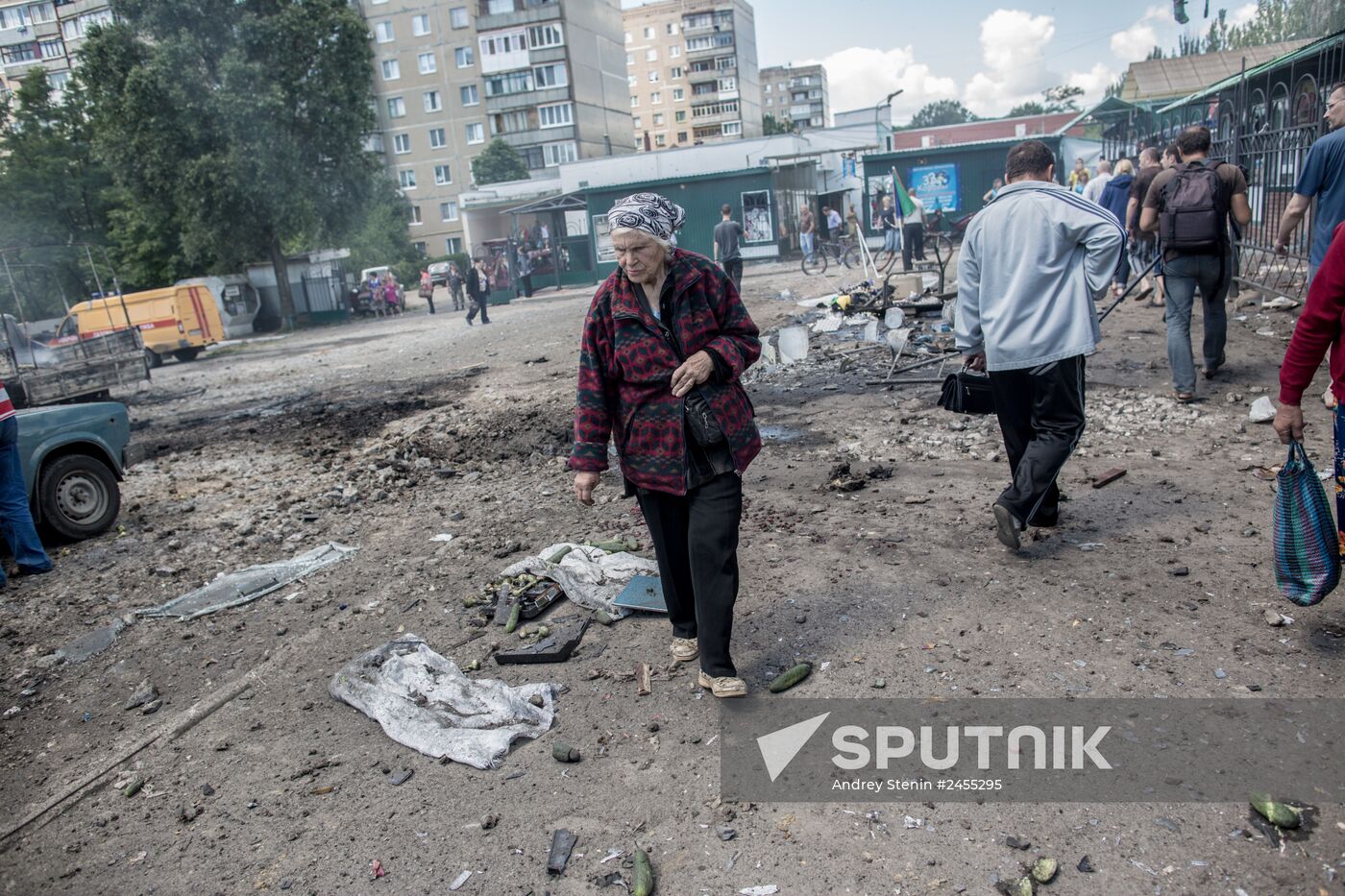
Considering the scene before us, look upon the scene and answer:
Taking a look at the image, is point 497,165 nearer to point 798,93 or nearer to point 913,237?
point 913,237

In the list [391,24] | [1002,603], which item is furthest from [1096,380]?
[391,24]

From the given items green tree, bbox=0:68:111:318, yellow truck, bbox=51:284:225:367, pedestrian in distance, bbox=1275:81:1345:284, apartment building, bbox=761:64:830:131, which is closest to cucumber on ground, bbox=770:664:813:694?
pedestrian in distance, bbox=1275:81:1345:284

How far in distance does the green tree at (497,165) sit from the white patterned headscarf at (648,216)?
57572 millimetres

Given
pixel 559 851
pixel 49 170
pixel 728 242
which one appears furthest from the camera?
pixel 49 170

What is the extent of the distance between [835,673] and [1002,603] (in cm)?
88

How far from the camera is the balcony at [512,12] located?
61.1m

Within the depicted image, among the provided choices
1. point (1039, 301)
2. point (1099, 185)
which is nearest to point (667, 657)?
point (1039, 301)

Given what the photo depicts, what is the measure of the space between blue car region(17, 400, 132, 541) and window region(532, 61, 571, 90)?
6026cm

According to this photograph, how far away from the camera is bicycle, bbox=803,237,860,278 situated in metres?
23.0

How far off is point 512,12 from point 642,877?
224 feet

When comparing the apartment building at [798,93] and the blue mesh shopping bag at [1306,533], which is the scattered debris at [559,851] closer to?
the blue mesh shopping bag at [1306,533]

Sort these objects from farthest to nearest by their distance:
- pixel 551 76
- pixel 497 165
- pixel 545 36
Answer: pixel 551 76 → pixel 545 36 → pixel 497 165

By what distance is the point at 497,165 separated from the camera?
57.7m

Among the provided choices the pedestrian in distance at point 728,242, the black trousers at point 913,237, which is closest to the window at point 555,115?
the black trousers at point 913,237
